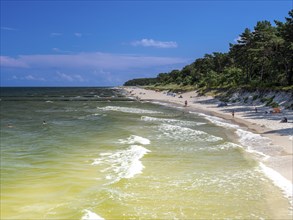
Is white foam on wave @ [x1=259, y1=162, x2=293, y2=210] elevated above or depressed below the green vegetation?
below

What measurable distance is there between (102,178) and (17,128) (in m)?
24.3

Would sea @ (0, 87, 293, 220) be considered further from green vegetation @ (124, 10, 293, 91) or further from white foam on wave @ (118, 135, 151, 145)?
green vegetation @ (124, 10, 293, 91)

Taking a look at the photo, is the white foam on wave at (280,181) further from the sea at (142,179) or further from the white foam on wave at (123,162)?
the white foam on wave at (123,162)

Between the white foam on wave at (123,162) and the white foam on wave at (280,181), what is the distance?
674 cm

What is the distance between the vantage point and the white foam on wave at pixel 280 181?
1377 cm

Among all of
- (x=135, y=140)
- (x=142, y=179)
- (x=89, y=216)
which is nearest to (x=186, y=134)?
(x=135, y=140)

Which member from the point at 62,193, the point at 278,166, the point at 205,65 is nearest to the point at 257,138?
the point at 278,166

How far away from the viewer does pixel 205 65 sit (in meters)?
137

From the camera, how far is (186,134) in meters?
32.0

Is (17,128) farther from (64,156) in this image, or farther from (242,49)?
(242,49)

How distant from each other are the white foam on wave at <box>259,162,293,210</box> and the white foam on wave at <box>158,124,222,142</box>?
34.8 feet

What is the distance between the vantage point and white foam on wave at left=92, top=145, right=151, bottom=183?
1780 centimetres

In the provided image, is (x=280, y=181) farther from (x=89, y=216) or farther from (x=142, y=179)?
(x=89, y=216)

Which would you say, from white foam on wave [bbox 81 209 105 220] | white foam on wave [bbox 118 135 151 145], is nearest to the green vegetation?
white foam on wave [bbox 118 135 151 145]
